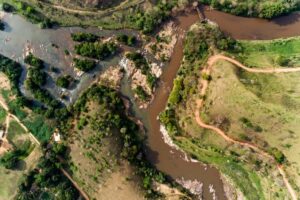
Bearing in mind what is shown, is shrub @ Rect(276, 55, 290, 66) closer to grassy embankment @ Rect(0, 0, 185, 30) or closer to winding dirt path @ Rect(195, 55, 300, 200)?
winding dirt path @ Rect(195, 55, 300, 200)

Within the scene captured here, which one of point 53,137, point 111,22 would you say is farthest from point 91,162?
point 111,22

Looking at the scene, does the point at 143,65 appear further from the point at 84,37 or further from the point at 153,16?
the point at 84,37

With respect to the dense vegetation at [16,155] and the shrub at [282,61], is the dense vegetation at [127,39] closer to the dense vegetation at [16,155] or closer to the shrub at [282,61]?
the dense vegetation at [16,155]

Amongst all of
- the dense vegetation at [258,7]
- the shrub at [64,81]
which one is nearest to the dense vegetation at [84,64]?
the shrub at [64,81]

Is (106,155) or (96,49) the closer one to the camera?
(106,155)

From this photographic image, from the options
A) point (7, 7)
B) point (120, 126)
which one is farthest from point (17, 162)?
point (7, 7)

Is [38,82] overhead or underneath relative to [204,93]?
underneath

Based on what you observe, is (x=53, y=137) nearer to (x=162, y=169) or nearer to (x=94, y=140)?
(x=94, y=140)
